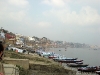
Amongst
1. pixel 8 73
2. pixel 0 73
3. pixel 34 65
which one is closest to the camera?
pixel 0 73

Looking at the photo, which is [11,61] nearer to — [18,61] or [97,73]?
[18,61]

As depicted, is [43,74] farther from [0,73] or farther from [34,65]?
[0,73]

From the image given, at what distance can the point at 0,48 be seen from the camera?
6.80ft

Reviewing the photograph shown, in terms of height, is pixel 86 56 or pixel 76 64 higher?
pixel 86 56

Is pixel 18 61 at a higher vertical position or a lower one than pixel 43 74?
higher

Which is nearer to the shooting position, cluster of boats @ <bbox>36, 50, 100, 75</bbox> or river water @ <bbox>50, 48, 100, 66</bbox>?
cluster of boats @ <bbox>36, 50, 100, 75</bbox>

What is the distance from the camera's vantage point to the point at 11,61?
1625 centimetres

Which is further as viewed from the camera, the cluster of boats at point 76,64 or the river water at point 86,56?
the river water at point 86,56

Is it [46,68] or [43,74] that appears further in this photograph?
[46,68]

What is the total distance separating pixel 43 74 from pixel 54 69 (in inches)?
168

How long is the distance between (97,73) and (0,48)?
1245 inches

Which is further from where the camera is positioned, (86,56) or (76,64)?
(86,56)

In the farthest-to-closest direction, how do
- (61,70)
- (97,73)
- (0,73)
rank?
(97,73)
(61,70)
(0,73)

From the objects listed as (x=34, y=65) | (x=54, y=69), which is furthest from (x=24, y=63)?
(x=54, y=69)
